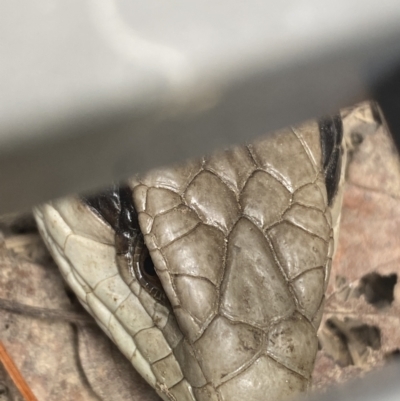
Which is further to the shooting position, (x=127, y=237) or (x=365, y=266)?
(x=365, y=266)

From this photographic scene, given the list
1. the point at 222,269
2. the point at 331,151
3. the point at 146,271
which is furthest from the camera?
the point at 331,151

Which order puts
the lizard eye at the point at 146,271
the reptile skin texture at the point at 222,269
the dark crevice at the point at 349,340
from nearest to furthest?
1. the reptile skin texture at the point at 222,269
2. the lizard eye at the point at 146,271
3. the dark crevice at the point at 349,340

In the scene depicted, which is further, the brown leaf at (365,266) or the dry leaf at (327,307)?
the brown leaf at (365,266)

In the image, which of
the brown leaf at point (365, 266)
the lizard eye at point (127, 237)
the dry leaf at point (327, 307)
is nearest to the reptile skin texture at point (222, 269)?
the lizard eye at point (127, 237)

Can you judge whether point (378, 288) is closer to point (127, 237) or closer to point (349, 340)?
point (349, 340)

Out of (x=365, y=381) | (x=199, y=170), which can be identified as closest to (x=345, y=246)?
(x=199, y=170)

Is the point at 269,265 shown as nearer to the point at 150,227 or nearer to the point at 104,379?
the point at 150,227

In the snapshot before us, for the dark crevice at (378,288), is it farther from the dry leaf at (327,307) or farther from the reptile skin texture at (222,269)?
the reptile skin texture at (222,269)

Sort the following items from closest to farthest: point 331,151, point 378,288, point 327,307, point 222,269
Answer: point 222,269, point 331,151, point 327,307, point 378,288

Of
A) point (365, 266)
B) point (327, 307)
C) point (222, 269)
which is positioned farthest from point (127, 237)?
point (365, 266)
